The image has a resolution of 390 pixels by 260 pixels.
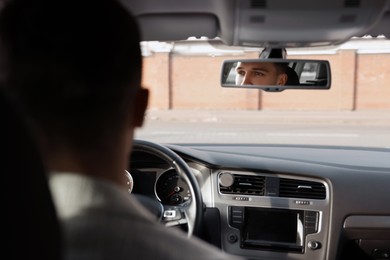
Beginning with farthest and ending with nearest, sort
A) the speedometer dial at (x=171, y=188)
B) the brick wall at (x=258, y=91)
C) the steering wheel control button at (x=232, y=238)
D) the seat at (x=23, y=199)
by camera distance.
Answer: the brick wall at (x=258, y=91), the steering wheel control button at (x=232, y=238), the speedometer dial at (x=171, y=188), the seat at (x=23, y=199)

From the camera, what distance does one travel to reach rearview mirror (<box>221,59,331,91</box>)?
3.69 meters

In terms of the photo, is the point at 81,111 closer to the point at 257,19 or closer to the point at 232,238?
the point at 257,19

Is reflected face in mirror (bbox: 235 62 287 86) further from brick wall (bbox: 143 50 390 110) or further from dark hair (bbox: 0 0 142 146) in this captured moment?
brick wall (bbox: 143 50 390 110)

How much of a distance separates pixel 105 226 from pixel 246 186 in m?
3.09

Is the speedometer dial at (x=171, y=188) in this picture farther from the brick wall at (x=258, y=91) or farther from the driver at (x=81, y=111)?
the brick wall at (x=258, y=91)

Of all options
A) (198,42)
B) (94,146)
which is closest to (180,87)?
(198,42)

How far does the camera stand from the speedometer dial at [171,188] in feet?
12.6

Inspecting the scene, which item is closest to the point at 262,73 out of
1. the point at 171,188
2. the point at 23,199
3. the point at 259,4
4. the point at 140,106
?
the point at 259,4

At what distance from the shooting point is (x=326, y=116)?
21953 millimetres

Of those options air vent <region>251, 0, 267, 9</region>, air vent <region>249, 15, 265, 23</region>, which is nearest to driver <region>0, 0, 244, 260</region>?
air vent <region>251, 0, 267, 9</region>

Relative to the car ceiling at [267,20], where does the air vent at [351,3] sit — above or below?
above

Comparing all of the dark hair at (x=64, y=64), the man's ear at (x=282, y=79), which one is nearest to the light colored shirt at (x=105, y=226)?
the dark hair at (x=64, y=64)

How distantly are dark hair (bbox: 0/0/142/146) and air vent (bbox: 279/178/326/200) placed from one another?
306 centimetres

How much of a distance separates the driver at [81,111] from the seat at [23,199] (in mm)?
65
